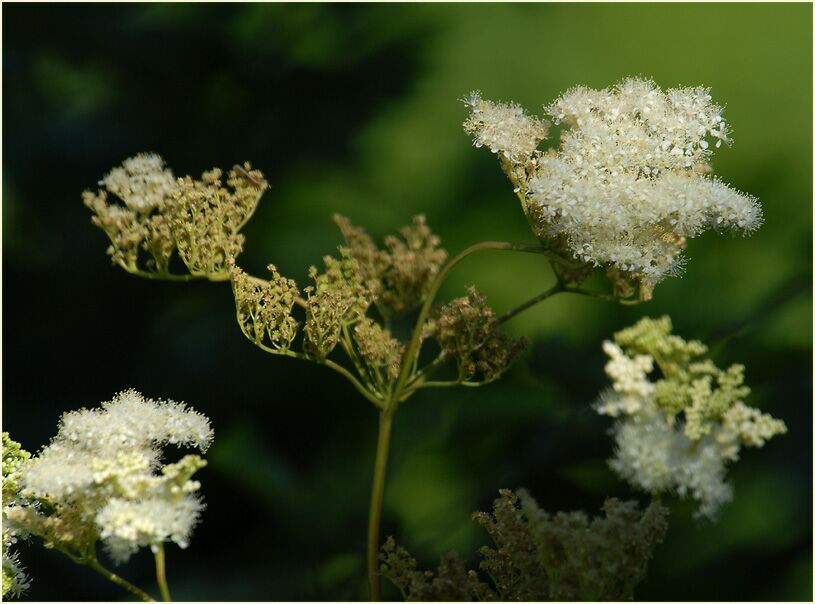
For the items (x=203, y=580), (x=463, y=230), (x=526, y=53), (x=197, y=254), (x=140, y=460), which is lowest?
(x=140, y=460)

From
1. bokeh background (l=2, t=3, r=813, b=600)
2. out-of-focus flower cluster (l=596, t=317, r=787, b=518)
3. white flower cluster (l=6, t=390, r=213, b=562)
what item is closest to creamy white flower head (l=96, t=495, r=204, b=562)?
white flower cluster (l=6, t=390, r=213, b=562)

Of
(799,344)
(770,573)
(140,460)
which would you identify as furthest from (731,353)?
(140,460)

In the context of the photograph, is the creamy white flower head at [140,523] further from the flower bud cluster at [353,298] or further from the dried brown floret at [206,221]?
the dried brown floret at [206,221]

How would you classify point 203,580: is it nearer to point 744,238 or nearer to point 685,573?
point 685,573

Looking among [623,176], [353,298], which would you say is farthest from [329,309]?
[623,176]

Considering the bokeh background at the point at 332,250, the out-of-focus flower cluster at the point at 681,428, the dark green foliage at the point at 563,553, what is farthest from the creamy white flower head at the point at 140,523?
the bokeh background at the point at 332,250

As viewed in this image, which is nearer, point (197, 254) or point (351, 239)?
point (197, 254)

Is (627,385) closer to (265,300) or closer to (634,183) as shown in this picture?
(634,183)

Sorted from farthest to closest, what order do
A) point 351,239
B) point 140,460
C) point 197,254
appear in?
point 351,239 → point 197,254 → point 140,460
